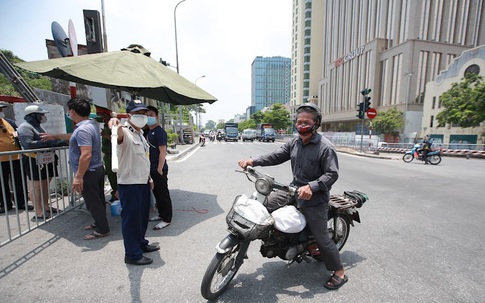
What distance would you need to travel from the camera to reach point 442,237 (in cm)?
355

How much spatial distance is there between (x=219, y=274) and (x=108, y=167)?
3.12m

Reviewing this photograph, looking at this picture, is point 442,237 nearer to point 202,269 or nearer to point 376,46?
point 202,269

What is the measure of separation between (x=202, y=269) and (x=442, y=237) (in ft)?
11.3

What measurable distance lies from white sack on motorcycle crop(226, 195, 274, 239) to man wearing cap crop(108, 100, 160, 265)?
114 cm

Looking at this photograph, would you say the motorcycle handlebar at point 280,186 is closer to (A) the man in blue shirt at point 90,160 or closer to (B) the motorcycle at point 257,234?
(B) the motorcycle at point 257,234

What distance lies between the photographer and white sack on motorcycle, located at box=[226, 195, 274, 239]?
2055 mm

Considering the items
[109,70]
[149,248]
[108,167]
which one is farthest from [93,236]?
[109,70]

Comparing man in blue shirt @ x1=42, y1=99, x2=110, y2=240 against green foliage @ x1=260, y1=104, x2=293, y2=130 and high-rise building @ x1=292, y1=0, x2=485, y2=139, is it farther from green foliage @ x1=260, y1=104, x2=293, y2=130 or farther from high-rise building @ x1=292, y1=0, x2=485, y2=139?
green foliage @ x1=260, y1=104, x2=293, y2=130

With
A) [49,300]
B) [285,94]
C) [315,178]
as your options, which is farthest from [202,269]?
[285,94]

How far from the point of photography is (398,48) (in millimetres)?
35250

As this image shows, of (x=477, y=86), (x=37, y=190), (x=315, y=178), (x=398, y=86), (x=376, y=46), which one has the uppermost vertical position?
Answer: (x=376, y=46)

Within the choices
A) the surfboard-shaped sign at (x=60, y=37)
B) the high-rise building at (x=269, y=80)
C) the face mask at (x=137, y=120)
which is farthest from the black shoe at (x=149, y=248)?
the high-rise building at (x=269, y=80)

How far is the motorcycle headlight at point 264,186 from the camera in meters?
2.22

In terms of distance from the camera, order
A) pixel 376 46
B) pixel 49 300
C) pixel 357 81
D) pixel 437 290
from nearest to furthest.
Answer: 1. pixel 49 300
2. pixel 437 290
3. pixel 376 46
4. pixel 357 81
